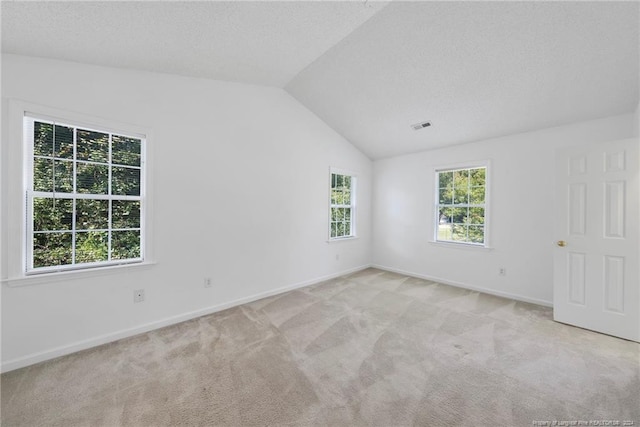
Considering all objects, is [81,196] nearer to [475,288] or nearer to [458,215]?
[458,215]

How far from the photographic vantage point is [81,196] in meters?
2.29

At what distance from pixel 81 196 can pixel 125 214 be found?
0.37 metres

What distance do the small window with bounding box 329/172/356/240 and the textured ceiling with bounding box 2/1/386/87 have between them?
A: 7.63 ft

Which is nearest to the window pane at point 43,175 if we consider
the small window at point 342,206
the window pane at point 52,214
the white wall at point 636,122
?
the window pane at point 52,214

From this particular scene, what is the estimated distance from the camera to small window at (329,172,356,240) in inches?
183

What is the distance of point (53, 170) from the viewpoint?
217 cm

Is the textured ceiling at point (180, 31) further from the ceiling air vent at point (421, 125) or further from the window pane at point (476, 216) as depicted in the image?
the window pane at point (476, 216)

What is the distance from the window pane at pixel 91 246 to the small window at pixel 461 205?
463 centimetres

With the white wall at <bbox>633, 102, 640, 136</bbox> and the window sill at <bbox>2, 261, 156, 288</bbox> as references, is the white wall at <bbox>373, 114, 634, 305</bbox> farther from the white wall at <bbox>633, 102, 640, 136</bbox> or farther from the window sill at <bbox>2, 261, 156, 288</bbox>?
the window sill at <bbox>2, 261, 156, 288</bbox>

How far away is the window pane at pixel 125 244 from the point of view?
2.50 metres

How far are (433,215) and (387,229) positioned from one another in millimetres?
983

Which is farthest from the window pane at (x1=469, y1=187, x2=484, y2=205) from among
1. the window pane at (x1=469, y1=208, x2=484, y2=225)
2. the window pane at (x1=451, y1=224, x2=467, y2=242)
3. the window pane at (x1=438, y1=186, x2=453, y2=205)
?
the window pane at (x1=451, y1=224, x2=467, y2=242)

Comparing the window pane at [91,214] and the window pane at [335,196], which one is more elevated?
the window pane at [335,196]

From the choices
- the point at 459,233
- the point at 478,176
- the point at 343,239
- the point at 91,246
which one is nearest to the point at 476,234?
the point at 459,233
